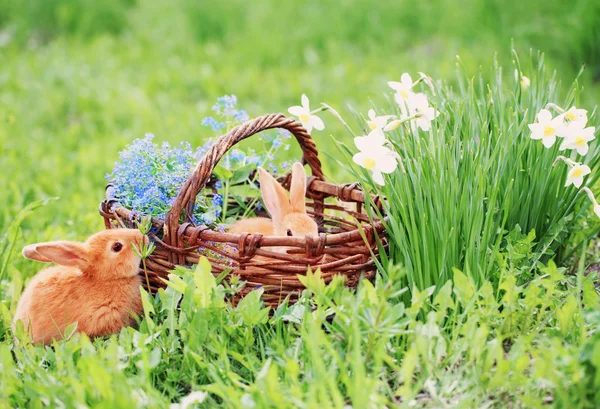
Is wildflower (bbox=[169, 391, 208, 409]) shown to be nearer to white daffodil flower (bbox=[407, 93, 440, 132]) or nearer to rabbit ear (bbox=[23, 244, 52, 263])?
rabbit ear (bbox=[23, 244, 52, 263])

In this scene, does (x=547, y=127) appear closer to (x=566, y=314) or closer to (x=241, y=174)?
(x=566, y=314)

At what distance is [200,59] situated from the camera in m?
6.41

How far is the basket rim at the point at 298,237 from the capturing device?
2.29 m

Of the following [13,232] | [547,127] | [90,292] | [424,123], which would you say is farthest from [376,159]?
[13,232]

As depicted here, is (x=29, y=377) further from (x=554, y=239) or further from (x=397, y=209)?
(x=554, y=239)

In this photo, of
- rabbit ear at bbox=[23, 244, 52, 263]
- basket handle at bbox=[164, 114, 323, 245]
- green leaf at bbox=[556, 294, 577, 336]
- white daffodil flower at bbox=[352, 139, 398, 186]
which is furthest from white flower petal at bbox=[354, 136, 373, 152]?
rabbit ear at bbox=[23, 244, 52, 263]

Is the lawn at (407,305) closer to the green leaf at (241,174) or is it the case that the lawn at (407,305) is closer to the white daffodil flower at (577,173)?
the white daffodil flower at (577,173)

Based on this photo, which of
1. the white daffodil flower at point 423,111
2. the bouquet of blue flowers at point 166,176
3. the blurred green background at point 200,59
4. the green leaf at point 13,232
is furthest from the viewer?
the blurred green background at point 200,59

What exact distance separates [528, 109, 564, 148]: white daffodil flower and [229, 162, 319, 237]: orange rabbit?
2.66 feet

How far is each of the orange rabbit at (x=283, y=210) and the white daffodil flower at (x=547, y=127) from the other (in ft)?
2.66

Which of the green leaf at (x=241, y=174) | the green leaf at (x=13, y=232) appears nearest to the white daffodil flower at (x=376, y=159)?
the green leaf at (x=241, y=174)

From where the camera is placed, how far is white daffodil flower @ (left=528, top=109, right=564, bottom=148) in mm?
2355

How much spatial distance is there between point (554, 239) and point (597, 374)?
98 cm

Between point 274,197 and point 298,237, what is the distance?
38 cm
